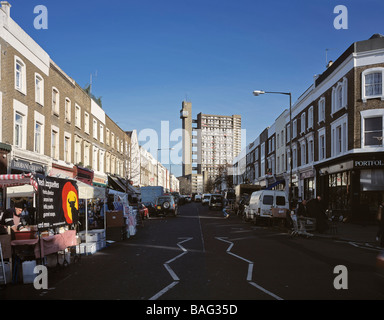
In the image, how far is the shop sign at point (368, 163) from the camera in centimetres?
2583

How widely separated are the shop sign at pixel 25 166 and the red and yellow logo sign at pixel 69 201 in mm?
10193

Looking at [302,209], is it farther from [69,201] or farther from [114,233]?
[69,201]

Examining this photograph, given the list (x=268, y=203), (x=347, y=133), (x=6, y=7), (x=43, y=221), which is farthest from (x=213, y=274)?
(x=347, y=133)

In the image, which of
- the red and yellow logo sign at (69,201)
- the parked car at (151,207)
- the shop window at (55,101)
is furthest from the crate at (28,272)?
the parked car at (151,207)

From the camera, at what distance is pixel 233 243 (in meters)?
15.7

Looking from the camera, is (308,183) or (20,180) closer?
(20,180)

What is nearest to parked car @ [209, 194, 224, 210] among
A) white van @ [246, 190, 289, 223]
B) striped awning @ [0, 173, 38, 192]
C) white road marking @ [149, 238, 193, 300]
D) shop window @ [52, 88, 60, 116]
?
white van @ [246, 190, 289, 223]

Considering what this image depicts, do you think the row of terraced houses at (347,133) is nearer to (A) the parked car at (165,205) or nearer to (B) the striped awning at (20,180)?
(A) the parked car at (165,205)

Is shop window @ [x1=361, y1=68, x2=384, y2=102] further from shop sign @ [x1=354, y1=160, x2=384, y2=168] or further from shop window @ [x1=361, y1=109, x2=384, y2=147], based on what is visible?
→ shop sign @ [x1=354, y1=160, x2=384, y2=168]

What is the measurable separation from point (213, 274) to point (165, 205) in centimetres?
2707

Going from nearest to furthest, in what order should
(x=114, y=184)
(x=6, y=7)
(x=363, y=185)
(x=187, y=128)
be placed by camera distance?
(x=6, y=7) → (x=363, y=185) → (x=114, y=184) → (x=187, y=128)

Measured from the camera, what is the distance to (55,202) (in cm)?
1056

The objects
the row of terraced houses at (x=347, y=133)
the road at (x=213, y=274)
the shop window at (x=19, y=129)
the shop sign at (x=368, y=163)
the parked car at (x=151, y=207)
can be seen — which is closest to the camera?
Answer: the road at (x=213, y=274)
